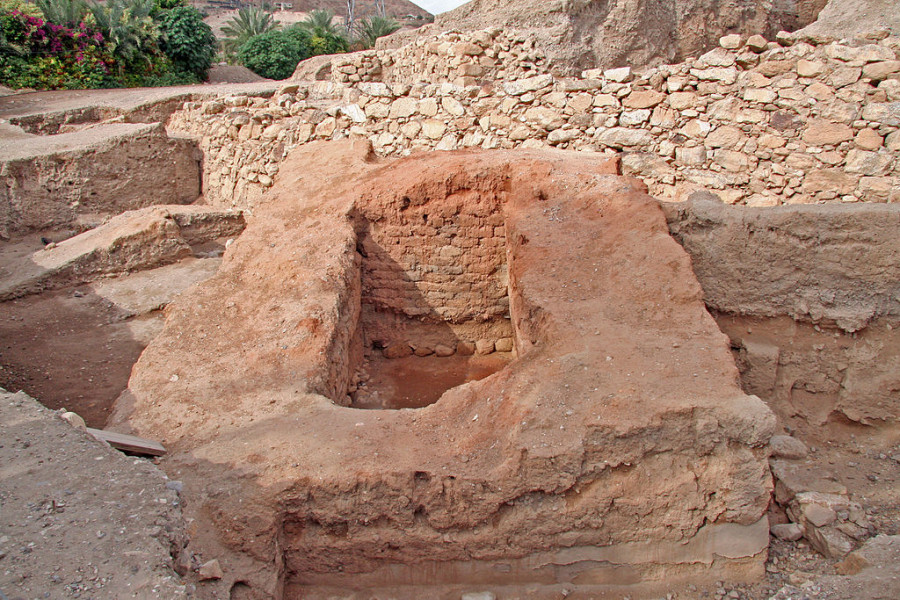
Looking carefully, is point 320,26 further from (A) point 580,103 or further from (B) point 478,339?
(B) point 478,339

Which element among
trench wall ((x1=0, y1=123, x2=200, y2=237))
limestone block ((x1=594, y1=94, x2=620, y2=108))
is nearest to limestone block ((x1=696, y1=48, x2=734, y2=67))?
limestone block ((x1=594, y1=94, x2=620, y2=108))

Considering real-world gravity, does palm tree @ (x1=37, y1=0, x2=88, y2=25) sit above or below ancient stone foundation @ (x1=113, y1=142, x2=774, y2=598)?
above

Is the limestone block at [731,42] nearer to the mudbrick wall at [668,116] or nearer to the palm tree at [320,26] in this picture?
the mudbrick wall at [668,116]

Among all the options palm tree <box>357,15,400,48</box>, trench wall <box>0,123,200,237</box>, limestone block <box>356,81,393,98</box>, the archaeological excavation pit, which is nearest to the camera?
the archaeological excavation pit

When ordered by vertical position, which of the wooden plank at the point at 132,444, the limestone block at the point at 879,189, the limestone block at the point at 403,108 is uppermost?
the limestone block at the point at 403,108

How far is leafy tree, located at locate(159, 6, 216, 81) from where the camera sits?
1692 cm

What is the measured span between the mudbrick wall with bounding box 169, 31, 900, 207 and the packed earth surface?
0.10ft

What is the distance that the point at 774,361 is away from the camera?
5113mm

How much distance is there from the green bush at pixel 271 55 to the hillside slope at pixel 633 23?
384 inches

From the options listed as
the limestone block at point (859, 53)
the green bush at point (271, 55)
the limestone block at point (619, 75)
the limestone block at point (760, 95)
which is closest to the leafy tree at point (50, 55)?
the green bush at point (271, 55)

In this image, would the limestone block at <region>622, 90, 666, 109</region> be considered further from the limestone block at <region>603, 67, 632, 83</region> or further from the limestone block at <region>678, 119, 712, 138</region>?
the limestone block at <region>678, 119, 712, 138</region>

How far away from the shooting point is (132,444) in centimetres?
349

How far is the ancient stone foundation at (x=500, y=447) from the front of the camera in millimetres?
3332

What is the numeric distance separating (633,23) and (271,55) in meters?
12.9
